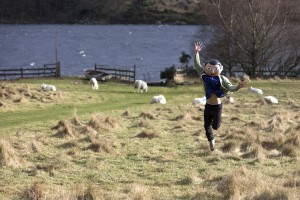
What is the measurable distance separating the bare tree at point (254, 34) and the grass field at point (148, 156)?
23551 mm

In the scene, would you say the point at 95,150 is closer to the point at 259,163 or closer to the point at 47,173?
the point at 47,173

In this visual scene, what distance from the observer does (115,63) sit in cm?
7806

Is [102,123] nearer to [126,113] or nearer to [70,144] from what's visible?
[70,144]

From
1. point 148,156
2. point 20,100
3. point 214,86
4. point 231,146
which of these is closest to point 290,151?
point 231,146

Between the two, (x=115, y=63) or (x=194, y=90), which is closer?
(x=194, y=90)

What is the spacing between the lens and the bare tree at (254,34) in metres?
43.8

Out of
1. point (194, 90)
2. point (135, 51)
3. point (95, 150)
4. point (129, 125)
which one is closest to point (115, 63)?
point (135, 51)

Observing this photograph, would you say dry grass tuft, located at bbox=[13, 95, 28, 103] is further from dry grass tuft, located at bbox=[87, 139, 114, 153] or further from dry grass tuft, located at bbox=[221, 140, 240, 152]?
dry grass tuft, located at bbox=[221, 140, 240, 152]

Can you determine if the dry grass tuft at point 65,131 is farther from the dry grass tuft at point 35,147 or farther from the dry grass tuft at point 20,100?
the dry grass tuft at point 20,100

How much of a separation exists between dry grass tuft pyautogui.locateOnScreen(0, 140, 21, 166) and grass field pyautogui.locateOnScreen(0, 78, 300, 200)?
0.02m

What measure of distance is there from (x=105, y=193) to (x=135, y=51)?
88.6 metres

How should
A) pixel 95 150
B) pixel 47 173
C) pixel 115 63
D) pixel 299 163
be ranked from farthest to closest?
pixel 115 63, pixel 95 150, pixel 299 163, pixel 47 173

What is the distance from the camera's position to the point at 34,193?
8172mm

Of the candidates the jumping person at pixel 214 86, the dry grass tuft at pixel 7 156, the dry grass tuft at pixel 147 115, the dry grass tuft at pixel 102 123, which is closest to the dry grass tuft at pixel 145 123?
the dry grass tuft at pixel 102 123
